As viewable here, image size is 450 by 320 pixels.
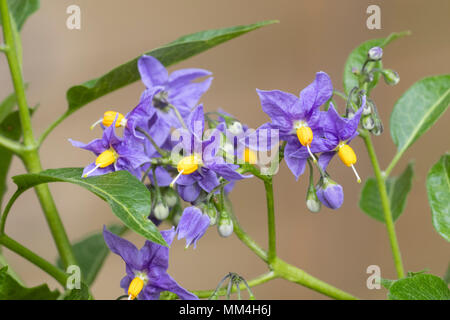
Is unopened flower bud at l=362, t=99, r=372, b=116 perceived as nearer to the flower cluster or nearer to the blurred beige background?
the flower cluster

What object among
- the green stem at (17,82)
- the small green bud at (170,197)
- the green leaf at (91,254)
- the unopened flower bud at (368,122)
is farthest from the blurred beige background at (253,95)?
the unopened flower bud at (368,122)

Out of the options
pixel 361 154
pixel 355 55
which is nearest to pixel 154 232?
pixel 355 55

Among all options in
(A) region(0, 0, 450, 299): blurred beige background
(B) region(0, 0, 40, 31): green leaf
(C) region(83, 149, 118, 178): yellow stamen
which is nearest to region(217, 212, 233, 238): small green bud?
(C) region(83, 149, 118, 178): yellow stamen

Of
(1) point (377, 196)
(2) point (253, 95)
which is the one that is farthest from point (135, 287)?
(2) point (253, 95)

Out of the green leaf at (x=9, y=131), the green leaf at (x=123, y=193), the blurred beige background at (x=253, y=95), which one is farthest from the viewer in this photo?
the blurred beige background at (x=253, y=95)

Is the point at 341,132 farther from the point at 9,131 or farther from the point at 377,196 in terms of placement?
the point at 9,131

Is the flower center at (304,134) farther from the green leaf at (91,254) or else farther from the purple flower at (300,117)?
the green leaf at (91,254)
